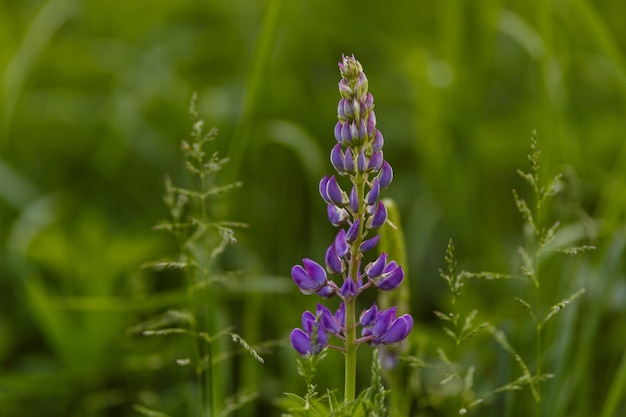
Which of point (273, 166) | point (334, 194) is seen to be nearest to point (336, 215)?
point (334, 194)

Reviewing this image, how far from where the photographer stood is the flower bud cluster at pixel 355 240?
4.19ft

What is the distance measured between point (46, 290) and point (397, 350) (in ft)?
5.28

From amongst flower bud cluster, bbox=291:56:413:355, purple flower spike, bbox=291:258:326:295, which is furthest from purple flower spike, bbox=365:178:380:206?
purple flower spike, bbox=291:258:326:295

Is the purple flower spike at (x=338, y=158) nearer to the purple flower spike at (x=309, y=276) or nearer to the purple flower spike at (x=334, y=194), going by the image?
the purple flower spike at (x=334, y=194)

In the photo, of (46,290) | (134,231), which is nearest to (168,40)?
(134,231)

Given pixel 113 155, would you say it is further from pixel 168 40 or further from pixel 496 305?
pixel 496 305

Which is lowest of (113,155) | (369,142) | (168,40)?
(369,142)

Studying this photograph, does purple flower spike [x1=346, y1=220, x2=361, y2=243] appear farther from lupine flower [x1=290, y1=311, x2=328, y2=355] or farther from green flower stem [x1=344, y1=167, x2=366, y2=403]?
lupine flower [x1=290, y1=311, x2=328, y2=355]

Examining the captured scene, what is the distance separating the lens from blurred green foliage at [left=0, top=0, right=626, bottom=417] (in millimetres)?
2473

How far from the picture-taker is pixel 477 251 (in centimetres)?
299

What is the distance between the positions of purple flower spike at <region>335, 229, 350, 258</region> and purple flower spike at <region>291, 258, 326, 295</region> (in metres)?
0.04

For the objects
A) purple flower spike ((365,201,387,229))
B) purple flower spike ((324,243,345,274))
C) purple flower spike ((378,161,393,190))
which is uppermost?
purple flower spike ((378,161,393,190))

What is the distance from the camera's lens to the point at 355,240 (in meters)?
1.29

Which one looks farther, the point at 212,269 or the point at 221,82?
the point at 221,82
